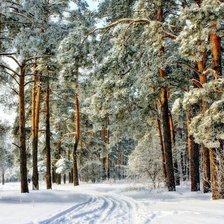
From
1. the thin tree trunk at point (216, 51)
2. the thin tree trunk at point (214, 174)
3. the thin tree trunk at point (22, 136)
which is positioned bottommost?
the thin tree trunk at point (214, 174)

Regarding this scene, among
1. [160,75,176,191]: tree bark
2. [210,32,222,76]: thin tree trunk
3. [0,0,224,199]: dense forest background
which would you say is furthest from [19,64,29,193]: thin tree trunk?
[210,32,222,76]: thin tree trunk

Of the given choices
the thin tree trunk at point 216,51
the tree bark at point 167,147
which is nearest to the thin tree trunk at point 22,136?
the tree bark at point 167,147

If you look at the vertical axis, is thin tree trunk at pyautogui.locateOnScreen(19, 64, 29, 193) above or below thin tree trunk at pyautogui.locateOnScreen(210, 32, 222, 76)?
below

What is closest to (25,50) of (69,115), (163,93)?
(163,93)

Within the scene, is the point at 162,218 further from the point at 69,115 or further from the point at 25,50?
the point at 69,115

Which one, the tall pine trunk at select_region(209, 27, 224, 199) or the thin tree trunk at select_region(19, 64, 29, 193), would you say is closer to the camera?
the tall pine trunk at select_region(209, 27, 224, 199)

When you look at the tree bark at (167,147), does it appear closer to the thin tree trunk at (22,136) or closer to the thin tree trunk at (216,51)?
the thin tree trunk at (216,51)

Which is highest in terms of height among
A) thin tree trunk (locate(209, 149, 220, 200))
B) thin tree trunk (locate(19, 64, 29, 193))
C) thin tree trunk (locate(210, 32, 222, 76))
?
thin tree trunk (locate(210, 32, 222, 76))

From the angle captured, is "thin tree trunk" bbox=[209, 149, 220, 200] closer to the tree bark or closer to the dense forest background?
the dense forest background

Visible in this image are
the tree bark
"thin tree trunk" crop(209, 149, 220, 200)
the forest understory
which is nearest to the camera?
the forest understory

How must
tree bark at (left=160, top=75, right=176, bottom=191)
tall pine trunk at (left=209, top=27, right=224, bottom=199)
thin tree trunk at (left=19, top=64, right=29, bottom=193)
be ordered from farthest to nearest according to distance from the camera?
1. tree bark at (left=160, top=75, right=176, bottom=191)
2. thin tree trunk at (left=19, top=64, right=29, bottom=193)
3. tall pine trunk at (left=209, top=27, right=224, bottom=199)

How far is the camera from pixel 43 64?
1967 centimetres

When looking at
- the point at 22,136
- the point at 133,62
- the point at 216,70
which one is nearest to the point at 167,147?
the point at 133,62

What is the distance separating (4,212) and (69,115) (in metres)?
30.8
